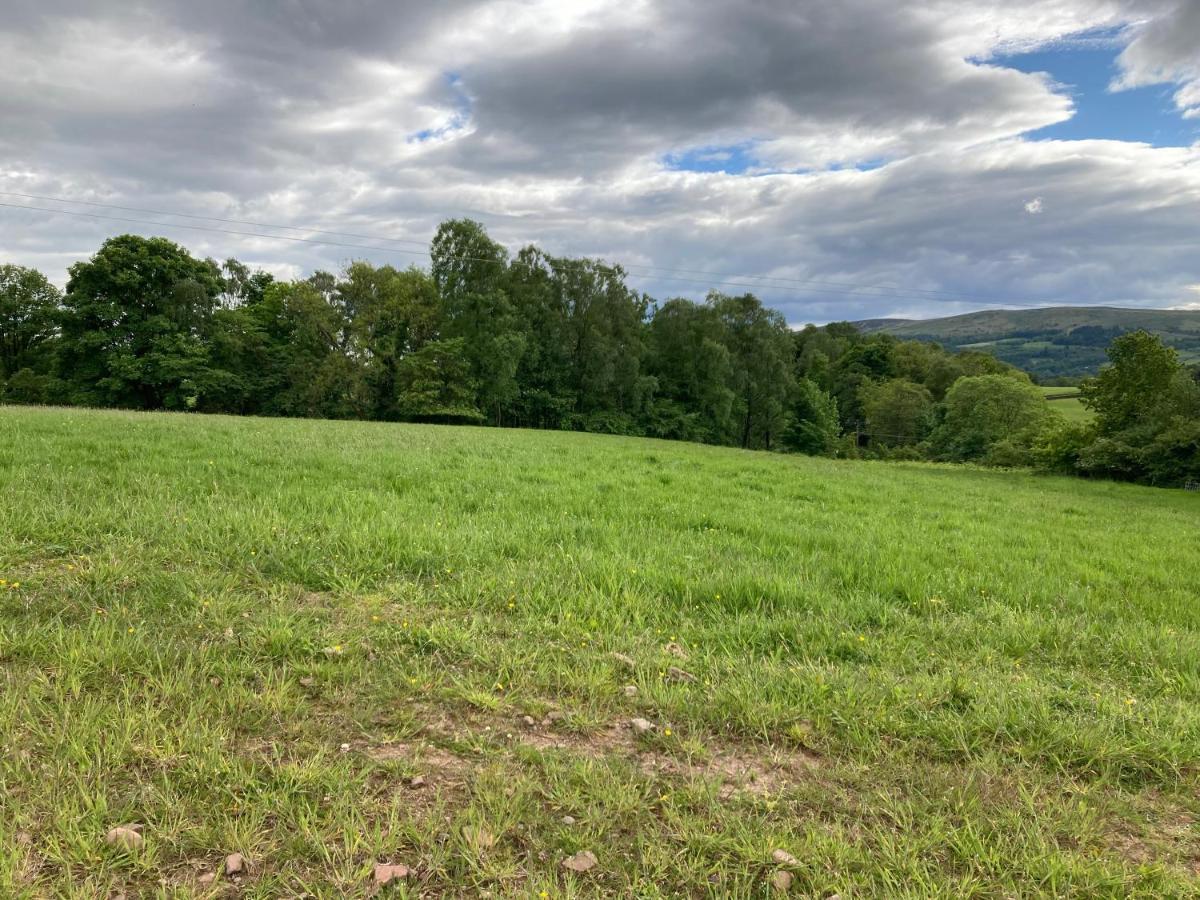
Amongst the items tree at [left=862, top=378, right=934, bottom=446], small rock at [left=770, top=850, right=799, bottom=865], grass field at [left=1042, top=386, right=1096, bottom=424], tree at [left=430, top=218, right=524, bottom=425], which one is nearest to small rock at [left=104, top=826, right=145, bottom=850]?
small rock at [left=770, top=850, right=799, bottom=865]

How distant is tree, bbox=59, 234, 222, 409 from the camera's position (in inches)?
1692

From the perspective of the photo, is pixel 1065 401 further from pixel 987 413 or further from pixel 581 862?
pixel 581 862

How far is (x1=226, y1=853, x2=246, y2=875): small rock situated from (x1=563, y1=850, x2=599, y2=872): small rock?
1.25 metres

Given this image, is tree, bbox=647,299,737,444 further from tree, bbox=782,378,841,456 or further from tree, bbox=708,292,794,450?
tree, bbox=782,378,841,456

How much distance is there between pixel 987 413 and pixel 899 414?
14553mm

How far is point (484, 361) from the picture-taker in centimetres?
5056

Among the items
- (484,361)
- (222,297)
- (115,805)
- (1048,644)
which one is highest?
(222,297)

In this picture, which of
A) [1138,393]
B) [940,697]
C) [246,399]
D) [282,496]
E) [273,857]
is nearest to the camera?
Result: [273,857]

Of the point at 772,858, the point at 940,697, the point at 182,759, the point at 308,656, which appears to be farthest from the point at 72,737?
the point at 940,697

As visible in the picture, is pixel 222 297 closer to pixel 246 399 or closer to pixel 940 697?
pixel 246 399

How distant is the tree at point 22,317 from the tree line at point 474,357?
0.47ft

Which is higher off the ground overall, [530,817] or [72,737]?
[72,737]

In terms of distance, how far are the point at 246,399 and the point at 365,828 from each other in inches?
2191

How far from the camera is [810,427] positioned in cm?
6762
